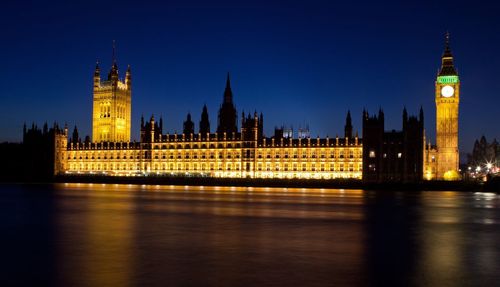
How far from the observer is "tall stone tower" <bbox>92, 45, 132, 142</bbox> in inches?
5408

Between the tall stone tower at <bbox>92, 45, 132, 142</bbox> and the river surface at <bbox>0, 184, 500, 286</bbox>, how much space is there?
102932mm

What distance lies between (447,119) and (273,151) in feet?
98.0

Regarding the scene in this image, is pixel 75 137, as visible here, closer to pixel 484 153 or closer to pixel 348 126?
pixel 348 126

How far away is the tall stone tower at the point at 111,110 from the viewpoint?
13738 cm

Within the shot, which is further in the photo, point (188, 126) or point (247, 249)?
point (188, 126)

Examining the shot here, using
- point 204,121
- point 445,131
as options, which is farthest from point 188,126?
point 445,131

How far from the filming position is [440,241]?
24188mm

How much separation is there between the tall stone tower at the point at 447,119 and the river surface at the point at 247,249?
197ft

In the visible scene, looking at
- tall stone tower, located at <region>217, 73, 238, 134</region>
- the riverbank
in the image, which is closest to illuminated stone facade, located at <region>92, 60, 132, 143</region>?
the riverbank

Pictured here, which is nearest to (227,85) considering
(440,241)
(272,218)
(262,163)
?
(262,163)

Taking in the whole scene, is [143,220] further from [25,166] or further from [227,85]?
[25,166]

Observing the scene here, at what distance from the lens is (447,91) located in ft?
315

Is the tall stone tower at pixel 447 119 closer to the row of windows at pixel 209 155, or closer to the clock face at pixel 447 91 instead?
the clock face at pixel 447 91

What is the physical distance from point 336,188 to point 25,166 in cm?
7202
